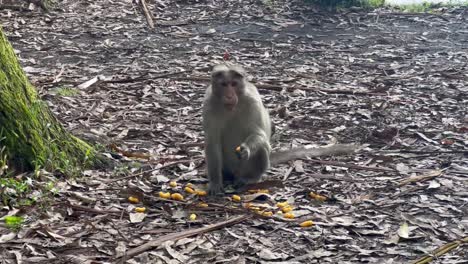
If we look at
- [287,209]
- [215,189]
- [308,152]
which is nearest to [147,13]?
[308,152]

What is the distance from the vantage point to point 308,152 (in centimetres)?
703

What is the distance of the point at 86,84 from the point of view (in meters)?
9.41

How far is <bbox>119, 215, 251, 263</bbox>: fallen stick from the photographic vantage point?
484 cm

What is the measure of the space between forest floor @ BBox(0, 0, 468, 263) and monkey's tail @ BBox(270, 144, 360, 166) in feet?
0.33

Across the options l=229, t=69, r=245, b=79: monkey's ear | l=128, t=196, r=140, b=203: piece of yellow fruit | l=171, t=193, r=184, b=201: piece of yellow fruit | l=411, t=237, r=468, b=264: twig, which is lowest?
l=411, t=237, r=468, b=264: twig

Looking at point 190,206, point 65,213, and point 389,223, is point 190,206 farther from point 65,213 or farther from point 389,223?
point 389,223

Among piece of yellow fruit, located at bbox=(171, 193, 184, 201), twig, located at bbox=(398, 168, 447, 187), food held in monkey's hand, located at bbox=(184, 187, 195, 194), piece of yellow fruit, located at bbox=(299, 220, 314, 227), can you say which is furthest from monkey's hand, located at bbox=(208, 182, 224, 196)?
twig, located at bbox=(398, 168, 447, 187)

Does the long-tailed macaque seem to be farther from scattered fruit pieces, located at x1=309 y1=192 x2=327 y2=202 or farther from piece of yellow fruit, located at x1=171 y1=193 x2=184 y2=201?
scattered fruit pieces, located at x1=309 y1=192 x2=327 y2=202

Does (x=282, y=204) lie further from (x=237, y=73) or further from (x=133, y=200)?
(x=237, y=73)

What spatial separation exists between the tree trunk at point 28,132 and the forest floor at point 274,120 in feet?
0.81

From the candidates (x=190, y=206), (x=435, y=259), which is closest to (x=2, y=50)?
(x=190, y=206)

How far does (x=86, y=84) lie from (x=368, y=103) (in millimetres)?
3452

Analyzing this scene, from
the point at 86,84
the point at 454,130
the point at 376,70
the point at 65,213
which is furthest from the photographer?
the point at 376,70

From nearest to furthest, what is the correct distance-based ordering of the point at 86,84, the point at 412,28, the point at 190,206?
the point at 190,206 < the point at 86,84 < the point at 412,28
